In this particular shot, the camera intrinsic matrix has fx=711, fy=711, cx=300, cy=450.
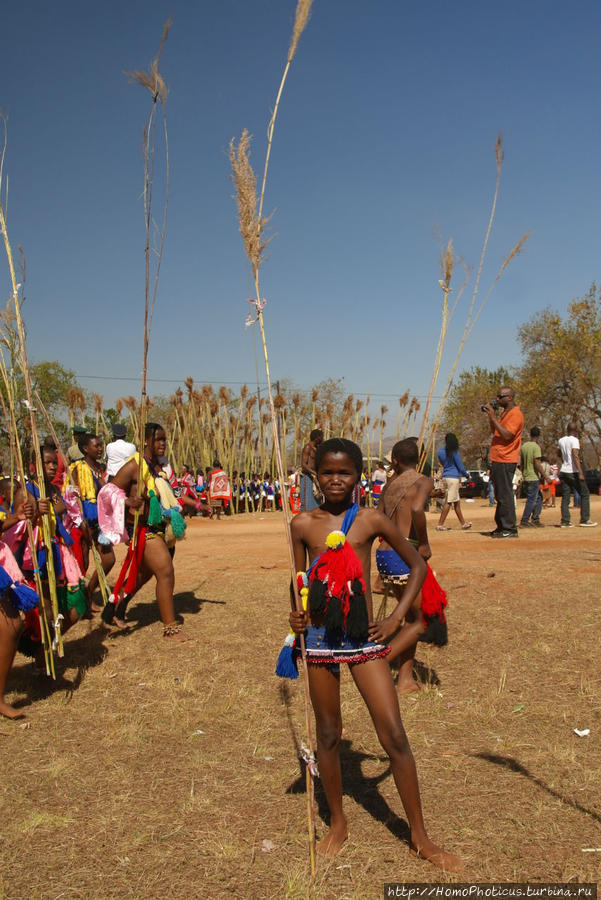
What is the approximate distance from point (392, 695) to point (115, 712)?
8.90ft

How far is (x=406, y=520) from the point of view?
490cm

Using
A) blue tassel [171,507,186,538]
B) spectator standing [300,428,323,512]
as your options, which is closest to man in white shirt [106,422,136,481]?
blue tassel [171,507,186,538]

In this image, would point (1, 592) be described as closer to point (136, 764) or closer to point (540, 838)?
point (136, 764)

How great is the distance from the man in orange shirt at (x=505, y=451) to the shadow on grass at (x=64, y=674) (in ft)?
19.9

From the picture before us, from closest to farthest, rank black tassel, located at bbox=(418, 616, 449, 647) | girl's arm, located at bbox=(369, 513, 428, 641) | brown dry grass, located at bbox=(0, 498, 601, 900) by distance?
1. brown dry grass, located at bbox=(0, 498, 601, 900)
2. girl's arm, located at bbox=(369, 513, 428, 641)
3. black tassel, located at bbox=(418, 616, 449, 647)

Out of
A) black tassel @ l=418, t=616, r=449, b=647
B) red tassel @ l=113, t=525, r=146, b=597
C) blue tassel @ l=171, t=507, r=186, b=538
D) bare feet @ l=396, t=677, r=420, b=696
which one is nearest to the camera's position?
bare feet @ l=396, t=677, r=420, b=696

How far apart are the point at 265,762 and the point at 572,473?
10450 millimetres

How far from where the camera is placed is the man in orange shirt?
408 inches

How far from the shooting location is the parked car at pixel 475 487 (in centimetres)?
2872

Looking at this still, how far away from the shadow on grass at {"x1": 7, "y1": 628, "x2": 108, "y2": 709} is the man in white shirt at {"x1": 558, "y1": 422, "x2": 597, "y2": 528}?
30.5 feet

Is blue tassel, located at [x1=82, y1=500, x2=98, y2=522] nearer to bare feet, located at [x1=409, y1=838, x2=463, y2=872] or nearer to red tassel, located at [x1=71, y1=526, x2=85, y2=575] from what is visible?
red tassel, located at [x1=71, y1=526, x2=85, y2=575]

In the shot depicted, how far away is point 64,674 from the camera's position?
18.8 feet

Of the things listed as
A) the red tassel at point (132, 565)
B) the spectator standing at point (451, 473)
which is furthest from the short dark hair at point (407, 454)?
the spectator standing at point (451, 473)

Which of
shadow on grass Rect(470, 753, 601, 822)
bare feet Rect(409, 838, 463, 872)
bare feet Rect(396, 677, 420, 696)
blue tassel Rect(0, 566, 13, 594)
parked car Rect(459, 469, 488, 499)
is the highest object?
blue tassel Rect(0, 566, 13, 594)
